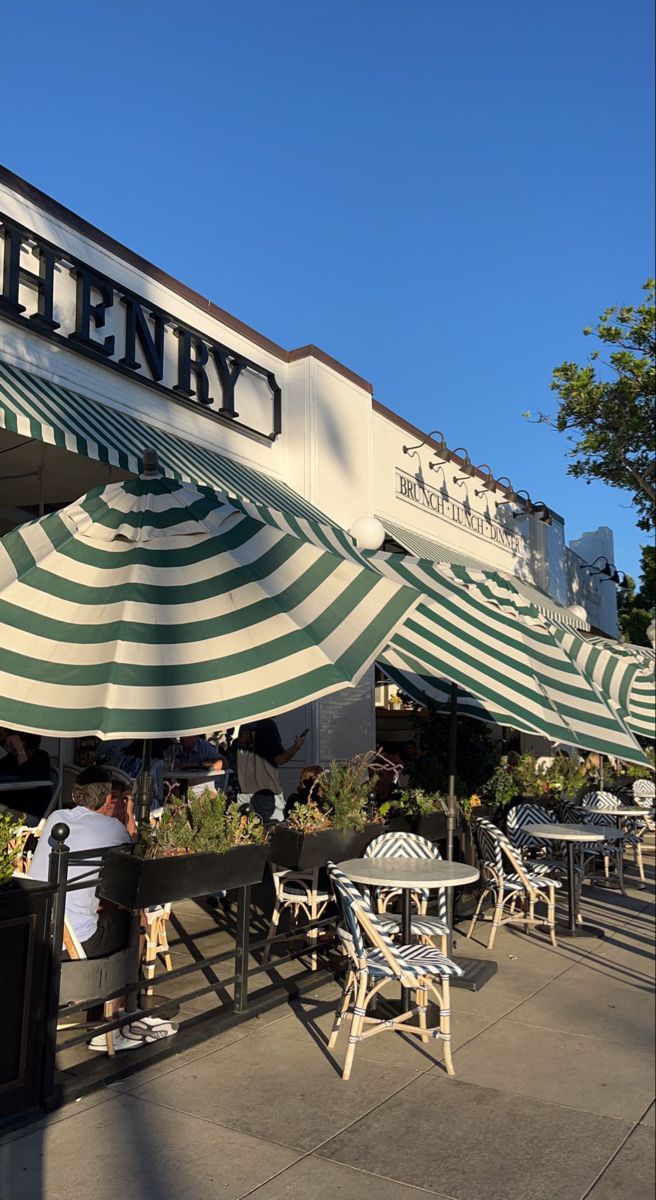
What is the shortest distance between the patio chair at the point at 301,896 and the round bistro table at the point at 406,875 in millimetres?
714

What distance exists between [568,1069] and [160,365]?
726 cm

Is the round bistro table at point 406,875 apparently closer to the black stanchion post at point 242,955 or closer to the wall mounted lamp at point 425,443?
the black stanchion post at point 242,955

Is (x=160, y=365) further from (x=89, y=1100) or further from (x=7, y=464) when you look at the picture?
(x=89, y=1100)

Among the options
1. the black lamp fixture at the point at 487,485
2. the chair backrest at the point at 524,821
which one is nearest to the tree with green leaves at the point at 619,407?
the black lamp fixture at the point at 487,485

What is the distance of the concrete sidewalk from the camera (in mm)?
3354

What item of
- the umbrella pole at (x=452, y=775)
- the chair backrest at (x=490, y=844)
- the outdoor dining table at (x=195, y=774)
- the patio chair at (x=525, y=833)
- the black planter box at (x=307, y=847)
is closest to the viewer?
the black planter box at (x=307, y=847)

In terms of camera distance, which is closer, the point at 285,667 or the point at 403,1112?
the point at 285,667

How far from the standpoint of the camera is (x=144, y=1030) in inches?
185

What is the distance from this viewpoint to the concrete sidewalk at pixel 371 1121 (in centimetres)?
335

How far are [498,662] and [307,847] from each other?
5.93 ft

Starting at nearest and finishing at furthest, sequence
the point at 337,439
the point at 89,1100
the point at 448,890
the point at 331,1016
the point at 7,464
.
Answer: the point at 89,1100 < the point at 331,1016 < the point at 448,890 < the point at 7,464 < the point at 337,439

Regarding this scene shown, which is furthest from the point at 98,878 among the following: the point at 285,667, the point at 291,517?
the point at 291,517

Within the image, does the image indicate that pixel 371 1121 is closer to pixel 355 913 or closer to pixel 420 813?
pixel 355 913

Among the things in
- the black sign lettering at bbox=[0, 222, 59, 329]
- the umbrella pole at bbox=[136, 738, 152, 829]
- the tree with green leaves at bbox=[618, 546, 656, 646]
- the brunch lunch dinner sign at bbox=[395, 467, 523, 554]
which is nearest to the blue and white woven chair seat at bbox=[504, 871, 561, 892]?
the umbrella pole at bbox=[136, 738, 152, 829]
